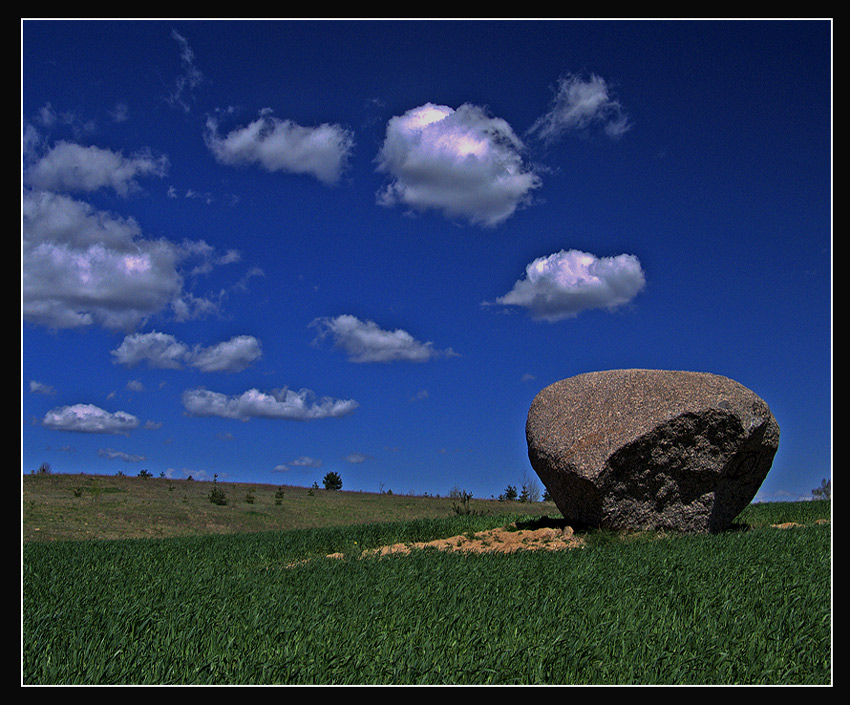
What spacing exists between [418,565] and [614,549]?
3.41 metres

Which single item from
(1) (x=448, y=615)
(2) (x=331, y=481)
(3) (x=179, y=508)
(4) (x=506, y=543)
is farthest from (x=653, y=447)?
(2) (x=331, y=481)

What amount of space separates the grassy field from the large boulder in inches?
32.0

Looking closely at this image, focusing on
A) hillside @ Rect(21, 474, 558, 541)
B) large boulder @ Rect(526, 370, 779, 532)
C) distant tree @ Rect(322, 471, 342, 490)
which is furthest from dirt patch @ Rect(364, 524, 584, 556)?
distant tree @ Rect(322, 471, 342, 490)

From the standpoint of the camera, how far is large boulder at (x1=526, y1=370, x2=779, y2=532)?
36.8ft

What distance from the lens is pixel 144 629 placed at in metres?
5.66

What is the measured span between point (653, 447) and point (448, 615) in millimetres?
6652

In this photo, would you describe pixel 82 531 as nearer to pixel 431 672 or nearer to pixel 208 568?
pixel 208 568

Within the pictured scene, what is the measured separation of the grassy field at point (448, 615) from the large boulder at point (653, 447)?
2.67 feet

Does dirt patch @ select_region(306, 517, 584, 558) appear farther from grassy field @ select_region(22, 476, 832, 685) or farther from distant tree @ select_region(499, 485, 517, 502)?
distant tree @ select_region(499, 485, 517, 502)

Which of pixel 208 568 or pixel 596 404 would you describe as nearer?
pixel 208 568

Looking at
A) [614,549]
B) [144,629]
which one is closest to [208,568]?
[144,629]

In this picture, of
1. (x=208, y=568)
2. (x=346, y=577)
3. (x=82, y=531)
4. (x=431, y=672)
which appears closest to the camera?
(x=431, y=672)

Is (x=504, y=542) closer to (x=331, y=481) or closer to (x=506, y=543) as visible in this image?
(x=506, y=543)

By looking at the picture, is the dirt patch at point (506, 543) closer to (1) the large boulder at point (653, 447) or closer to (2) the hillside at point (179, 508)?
(1) the large boulder at point (653, 447)
